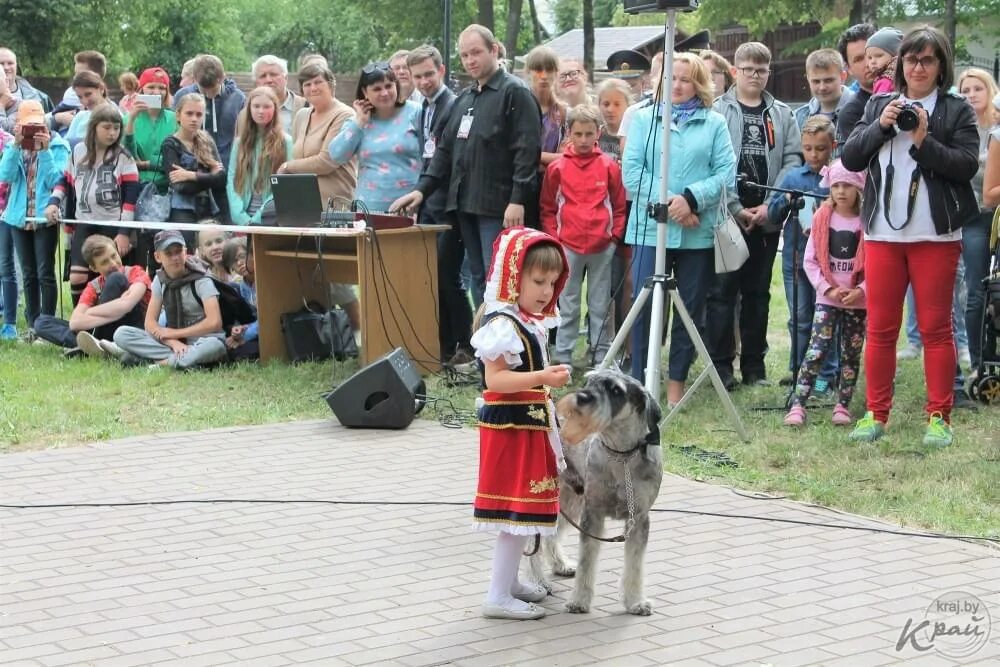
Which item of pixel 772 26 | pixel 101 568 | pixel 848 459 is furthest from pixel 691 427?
pixel 772 26

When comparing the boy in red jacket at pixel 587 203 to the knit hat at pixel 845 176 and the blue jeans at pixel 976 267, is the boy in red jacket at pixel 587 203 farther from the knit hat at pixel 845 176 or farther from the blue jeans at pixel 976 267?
the blue jeans at pixel 976 267

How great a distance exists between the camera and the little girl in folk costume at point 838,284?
319 inches

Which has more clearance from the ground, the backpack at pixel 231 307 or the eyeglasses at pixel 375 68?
the eyeglasses at pixel 375 68

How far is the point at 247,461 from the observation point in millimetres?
7391

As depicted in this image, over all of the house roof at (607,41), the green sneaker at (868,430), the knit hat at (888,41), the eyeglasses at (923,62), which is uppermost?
the house roof at (607,41)

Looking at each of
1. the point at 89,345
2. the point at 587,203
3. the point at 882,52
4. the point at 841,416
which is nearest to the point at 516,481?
the point at 841,416

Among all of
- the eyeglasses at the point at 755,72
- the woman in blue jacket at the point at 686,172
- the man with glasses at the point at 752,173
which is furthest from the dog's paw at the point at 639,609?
the eyeglasses at the point at 755,72

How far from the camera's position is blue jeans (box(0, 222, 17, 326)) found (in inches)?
471

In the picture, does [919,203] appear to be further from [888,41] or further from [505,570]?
[505,570]

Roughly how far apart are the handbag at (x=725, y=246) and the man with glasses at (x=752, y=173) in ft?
1.98

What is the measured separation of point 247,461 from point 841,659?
392 cm

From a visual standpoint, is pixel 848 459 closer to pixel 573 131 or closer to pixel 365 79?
pixel 573 131

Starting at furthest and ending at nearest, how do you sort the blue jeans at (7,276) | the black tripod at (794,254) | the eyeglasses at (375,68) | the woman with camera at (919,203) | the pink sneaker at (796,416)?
the blue jeans at (7,276) → the eyeglasses at (375,68) → the black tripod at (794,254) → the pink sneaker at (796,416) → the woman with camera at (919,203)

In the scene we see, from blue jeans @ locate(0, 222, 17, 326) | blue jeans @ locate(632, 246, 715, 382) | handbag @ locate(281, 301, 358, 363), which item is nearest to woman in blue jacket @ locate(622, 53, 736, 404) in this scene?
blue jeans @ locate(632, 246, 715, 382)
